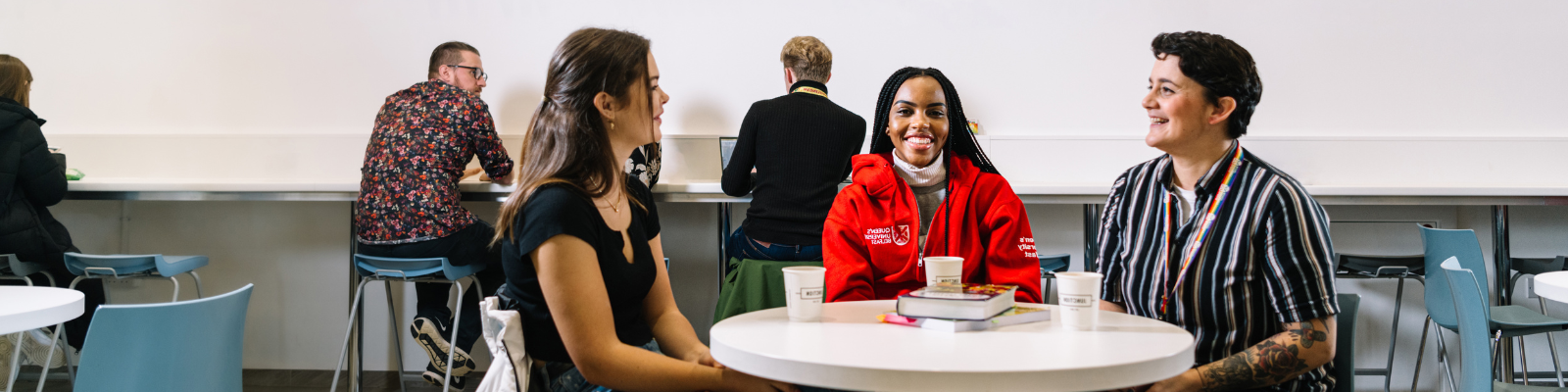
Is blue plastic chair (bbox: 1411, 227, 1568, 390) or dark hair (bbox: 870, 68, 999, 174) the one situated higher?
dark hair (bbox: 870, 68, 999, 174)

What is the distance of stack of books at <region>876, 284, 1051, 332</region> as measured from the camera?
116 cm

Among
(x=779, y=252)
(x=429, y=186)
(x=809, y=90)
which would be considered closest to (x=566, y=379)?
(x=779, y=252)

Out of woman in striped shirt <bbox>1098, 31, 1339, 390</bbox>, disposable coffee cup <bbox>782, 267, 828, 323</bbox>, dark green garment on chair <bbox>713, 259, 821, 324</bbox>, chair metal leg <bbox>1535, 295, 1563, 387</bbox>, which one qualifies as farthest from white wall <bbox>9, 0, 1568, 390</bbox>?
disposable coffee cup <bbox>782, 267, 828, 323</bbox>

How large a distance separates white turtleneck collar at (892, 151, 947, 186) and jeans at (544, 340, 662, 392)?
0.84 metres

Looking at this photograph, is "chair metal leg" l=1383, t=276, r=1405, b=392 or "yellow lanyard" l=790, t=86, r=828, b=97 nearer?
"yellow lanyard" l=790, t=86, r=828, b=97

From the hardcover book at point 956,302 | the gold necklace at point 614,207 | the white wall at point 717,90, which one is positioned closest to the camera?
the hardcover book at point 956,302

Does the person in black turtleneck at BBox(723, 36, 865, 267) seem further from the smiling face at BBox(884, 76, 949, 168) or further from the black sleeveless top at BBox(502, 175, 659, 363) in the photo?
the black sleeveless top at BBox(502, 175, 659, 363)

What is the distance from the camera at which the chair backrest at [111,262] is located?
2.83 meters

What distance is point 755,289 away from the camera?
2270 mm

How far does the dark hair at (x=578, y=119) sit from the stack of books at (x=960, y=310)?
0.53 meters

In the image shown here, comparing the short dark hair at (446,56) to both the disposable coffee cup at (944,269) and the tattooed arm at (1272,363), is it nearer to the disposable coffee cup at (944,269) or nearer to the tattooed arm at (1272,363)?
the disposable coffee cup at (944,269)

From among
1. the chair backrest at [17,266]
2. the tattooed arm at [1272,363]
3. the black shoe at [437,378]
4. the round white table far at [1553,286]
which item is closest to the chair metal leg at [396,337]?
the black shoe at [437,378]

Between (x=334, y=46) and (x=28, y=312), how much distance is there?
234 centimetres

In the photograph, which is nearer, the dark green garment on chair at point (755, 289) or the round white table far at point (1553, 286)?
the round white table far at point (1553, 286)
